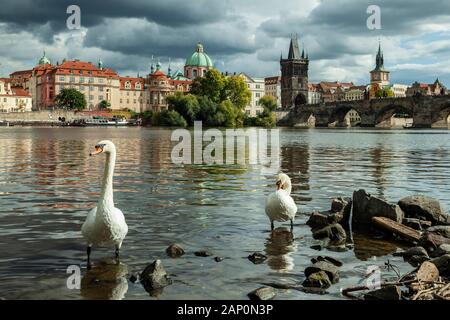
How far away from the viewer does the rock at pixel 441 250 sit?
8923 mm

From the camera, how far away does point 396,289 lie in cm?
695

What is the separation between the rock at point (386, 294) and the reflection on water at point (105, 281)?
131 inches

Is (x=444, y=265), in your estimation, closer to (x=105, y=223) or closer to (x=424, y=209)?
(x=424, y=209)

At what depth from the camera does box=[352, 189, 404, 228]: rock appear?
11.5 metres

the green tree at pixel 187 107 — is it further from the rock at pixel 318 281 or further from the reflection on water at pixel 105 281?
the rock at pixel 318 281

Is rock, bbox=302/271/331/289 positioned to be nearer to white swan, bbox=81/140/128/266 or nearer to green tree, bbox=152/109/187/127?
white swan, bbox=81/140/128/266

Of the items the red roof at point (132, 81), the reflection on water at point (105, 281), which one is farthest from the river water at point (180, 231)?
the red roof at point (132, 81)

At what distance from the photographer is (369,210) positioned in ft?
38.9

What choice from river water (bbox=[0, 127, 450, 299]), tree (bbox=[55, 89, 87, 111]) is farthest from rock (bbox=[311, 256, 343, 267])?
tree (bbox=[55, 89, 87, 111])

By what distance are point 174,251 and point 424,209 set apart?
20.0 ft

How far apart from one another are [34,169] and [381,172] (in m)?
15.5

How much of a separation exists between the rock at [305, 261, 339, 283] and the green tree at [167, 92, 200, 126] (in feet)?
327

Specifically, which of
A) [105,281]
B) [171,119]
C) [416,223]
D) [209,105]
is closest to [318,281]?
[105,281]
